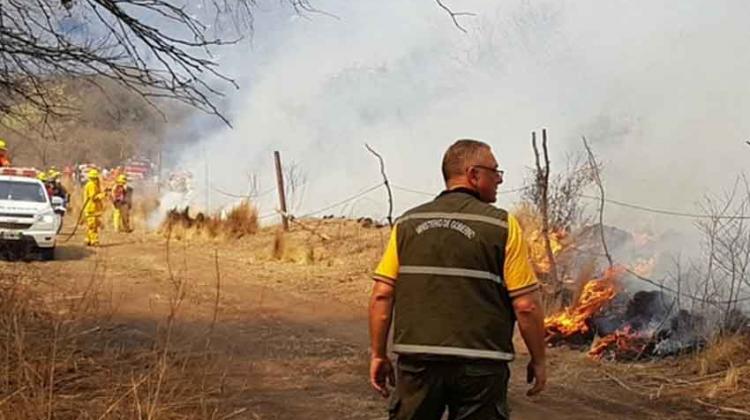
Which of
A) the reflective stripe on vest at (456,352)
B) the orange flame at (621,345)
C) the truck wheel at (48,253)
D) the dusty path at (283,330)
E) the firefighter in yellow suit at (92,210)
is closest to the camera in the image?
the reflective stripe on vest at (456,352)

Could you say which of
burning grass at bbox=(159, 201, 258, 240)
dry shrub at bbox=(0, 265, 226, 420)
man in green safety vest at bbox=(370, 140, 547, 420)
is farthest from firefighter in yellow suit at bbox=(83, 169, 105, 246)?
man in green safety vest at bbox=(370, 140, 547, 420)

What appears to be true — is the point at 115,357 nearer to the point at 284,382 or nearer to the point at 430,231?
the point at 284,382

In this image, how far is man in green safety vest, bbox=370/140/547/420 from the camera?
369 cm

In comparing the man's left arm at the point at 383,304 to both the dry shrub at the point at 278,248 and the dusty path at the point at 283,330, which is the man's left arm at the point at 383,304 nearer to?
the dusty path at the point at 283,330

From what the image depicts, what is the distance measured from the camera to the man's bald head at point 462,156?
3906 mm

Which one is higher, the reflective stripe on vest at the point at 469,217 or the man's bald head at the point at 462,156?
the man's bald head at the point at 462,156

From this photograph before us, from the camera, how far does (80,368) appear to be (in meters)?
6.41

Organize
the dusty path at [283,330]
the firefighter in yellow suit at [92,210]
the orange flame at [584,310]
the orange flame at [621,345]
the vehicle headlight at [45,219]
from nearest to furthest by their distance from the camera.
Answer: the dusty path at [283,330], the orange flame at [621,345], the orange flame at [584,310], the vehicle headlight at [45,219], the firefighter in yellow suit at [92,210]

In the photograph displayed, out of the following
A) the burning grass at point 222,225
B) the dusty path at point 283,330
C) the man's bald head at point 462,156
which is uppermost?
the burning grass at point 222,225

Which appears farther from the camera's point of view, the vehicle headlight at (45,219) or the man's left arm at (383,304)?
the vehicle headlight at (45,219)

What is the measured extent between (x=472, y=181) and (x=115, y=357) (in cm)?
428

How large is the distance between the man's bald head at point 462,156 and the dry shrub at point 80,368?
207 centimetres

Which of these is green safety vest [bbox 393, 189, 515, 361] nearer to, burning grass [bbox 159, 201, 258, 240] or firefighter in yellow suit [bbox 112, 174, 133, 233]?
burning grass [bbox 159, 201, 258, 240]

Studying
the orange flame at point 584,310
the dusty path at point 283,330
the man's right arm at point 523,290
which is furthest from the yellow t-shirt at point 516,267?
the orange flame at point 584,310
